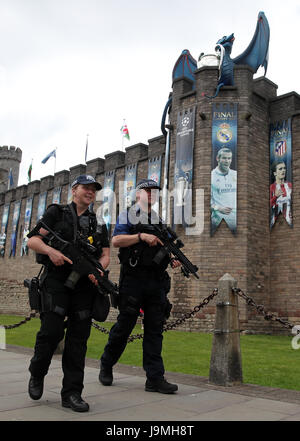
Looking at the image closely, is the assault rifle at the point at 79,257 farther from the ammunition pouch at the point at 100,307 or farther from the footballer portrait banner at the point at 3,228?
the footballer portrait banner at the point at 3,228

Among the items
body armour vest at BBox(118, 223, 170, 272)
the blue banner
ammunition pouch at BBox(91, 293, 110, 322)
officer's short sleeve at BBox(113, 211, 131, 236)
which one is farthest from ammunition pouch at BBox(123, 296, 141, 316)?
the blue banner

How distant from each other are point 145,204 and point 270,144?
41.0ft

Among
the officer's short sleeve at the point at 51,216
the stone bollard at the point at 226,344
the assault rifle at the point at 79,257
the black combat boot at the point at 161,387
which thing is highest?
the officer's short sleeve at the point at 51,216

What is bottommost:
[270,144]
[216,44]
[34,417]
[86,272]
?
[34,417]

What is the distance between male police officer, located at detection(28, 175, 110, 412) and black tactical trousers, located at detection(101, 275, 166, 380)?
1.83 ft

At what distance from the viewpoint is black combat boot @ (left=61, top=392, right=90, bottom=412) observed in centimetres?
338

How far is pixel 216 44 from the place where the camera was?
53.5 feet

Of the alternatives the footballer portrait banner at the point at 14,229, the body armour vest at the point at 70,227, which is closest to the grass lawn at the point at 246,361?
the body armour vest at the point at 70,227

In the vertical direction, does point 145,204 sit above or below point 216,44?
below

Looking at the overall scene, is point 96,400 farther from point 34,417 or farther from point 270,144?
point 270,144

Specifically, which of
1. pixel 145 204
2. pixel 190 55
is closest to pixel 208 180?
pixel 190 55

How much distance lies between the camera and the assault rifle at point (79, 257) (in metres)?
3.70

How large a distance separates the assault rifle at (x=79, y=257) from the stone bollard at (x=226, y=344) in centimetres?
151

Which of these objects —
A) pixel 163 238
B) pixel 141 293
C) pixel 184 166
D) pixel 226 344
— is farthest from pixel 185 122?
pixel 141 293
